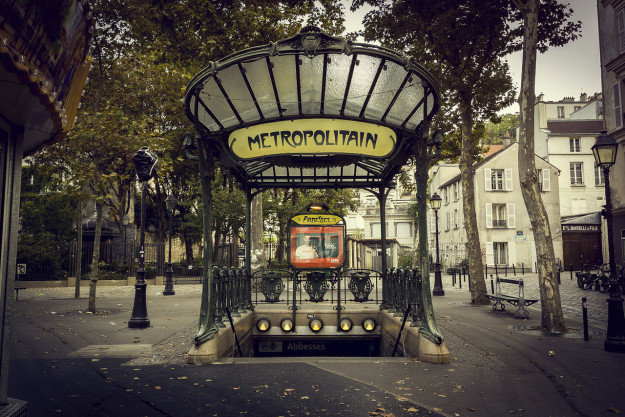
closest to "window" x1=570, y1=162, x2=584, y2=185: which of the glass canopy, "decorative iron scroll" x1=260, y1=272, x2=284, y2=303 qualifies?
"decorative iron scroll" x1=260, y1=272, x2=284, y2=303

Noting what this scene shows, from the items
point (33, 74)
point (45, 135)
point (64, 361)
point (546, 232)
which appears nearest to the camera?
point (33, 74)

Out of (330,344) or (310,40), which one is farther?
(330,344)

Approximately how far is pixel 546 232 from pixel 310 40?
6.94 m

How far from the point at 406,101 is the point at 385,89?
468 millimetres

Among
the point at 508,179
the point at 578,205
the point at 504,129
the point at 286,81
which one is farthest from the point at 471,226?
the point at 504,129

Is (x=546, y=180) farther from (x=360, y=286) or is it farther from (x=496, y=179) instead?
(x=360, y=286)

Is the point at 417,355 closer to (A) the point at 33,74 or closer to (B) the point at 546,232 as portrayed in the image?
(B) the point at 546,232

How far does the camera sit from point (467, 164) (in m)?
15.5

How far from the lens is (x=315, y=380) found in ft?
18.8

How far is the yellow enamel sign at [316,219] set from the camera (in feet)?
36.8

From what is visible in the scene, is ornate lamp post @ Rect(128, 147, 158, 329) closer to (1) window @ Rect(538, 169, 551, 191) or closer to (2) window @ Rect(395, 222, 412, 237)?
(1) window @ Rect(538, 169, 551, 191)

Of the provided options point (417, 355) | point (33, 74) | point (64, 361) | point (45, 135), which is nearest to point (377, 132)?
point (417, 355)

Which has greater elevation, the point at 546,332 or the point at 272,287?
the point at 272,287

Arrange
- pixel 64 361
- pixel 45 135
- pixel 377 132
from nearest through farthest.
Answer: pixel 45 135
pixel 64 361
pixel 377 132
